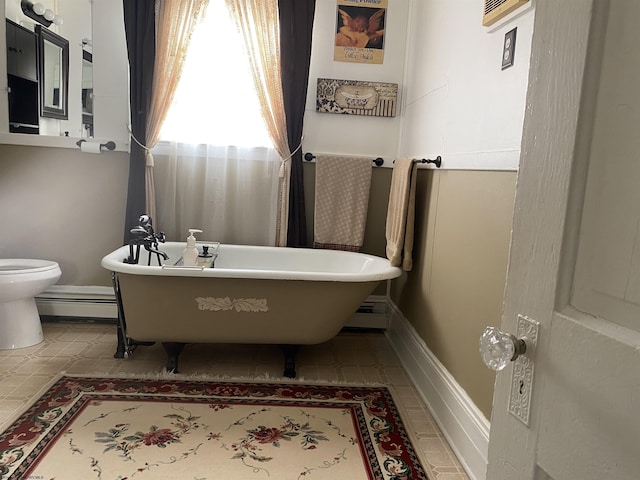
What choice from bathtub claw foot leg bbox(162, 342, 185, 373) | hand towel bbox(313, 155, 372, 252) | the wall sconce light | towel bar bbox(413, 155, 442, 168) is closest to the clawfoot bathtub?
bathtub claw foot leg bbox(162, 342, 185, 373)

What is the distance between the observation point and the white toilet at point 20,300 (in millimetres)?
2693

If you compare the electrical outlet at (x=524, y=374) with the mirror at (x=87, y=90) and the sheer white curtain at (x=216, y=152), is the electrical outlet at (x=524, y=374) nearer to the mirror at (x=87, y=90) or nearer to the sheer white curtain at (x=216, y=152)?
the sheer white curtain at (x=216, y=152)

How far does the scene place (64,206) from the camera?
320cm

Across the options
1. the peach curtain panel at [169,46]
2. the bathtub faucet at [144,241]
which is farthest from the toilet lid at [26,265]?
the peach curtain panel at [169,46]

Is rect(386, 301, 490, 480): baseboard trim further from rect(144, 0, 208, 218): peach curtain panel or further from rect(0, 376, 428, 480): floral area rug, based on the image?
rect(144, 0, 208, 218): peach curtain panel

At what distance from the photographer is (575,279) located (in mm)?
598

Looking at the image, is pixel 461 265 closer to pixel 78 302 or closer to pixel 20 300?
pixel 20 300

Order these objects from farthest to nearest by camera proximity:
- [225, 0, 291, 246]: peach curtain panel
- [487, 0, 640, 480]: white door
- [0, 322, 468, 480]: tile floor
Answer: [225, 0, 291, 246]: peach curtain panel, [0, 322, 468, 480]: tile floor, [487, 0, 640, 480]: white door

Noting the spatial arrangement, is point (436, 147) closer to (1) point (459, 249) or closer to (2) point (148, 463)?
(1) point (459, 249)

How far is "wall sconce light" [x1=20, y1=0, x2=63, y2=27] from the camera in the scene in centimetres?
308

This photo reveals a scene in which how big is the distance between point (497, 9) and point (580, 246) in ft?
4.82

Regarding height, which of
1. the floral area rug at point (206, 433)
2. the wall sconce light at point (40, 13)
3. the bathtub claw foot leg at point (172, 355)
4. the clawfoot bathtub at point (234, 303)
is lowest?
the floral area rug at point (206, 433)

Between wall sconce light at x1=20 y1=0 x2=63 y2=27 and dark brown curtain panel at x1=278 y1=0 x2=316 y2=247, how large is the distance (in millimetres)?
1423

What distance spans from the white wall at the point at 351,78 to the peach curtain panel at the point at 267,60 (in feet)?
0.69
